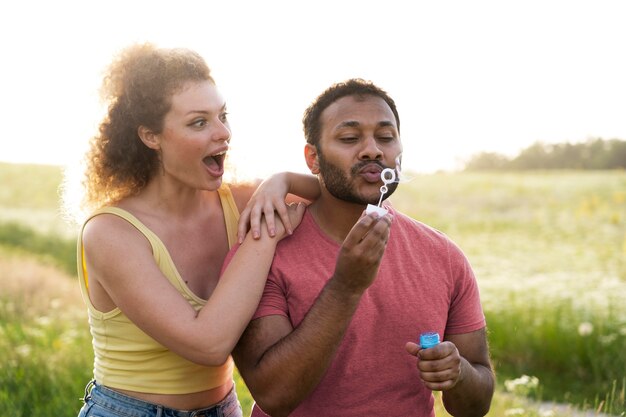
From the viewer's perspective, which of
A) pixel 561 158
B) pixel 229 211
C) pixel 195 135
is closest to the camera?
pixel 195 135

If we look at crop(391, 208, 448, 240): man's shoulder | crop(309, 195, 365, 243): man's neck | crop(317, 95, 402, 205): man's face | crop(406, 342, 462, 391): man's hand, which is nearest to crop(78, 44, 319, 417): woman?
crop(309, 195, 365, 243): man's neck

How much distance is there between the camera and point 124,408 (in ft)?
10.8

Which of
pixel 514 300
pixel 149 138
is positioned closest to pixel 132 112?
pixel 149 138

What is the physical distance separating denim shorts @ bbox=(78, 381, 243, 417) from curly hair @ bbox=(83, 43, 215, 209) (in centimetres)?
81

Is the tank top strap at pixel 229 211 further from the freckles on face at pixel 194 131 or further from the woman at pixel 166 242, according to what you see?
the freckles on face at pixel 194 131

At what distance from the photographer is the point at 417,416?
10.5 ft

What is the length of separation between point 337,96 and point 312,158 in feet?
0.93

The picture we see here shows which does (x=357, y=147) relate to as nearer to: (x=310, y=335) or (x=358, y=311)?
(x=358, y=311)

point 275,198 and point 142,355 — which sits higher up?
point 275,198

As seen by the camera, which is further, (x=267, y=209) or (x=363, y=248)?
(x=267, y=209)

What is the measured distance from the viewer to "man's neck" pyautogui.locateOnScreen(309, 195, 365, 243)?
328cm

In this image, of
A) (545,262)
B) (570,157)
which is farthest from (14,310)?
Result: (570,157)

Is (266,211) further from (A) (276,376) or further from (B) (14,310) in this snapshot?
(B) (14,310)

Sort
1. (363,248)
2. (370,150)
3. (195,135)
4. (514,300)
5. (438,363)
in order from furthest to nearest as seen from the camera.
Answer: (514,300) < (195,135) < (370,150) < (438,363) < (363,248)
